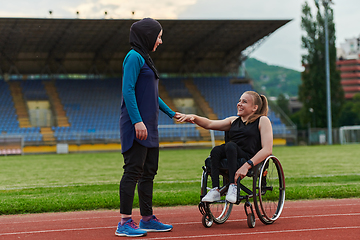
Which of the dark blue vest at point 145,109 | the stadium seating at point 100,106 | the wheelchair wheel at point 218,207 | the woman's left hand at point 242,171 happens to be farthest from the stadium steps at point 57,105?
the woman's left hand at point 242,171

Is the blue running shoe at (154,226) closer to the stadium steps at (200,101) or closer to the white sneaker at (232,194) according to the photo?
the white sneaker at (232,194)

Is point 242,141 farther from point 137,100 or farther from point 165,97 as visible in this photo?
point 165,97

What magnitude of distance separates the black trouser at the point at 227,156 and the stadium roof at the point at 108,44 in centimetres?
2564

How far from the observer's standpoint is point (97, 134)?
29.5 m

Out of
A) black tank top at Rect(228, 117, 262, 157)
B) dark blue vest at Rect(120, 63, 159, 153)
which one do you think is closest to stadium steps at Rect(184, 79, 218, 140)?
Answer: black tank top at Rect(228, 117, 262, 157)

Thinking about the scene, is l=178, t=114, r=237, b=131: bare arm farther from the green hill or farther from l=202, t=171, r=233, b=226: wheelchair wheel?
the green hill

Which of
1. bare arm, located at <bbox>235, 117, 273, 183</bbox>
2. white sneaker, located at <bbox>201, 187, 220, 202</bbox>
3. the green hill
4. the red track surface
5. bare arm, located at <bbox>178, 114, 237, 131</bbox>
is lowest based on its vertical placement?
the red track surface

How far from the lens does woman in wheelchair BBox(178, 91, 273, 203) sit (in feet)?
14.2

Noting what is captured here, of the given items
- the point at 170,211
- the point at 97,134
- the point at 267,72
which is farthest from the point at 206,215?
the point at 267,72

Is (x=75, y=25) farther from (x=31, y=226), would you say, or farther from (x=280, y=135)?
(x=31, y=226)

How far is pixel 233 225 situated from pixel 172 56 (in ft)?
115

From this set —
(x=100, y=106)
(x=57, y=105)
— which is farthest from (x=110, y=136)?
(x=57, y=105)

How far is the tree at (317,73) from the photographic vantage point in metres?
37.5

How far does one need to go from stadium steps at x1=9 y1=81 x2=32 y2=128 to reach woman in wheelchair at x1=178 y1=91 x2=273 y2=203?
2843cm
